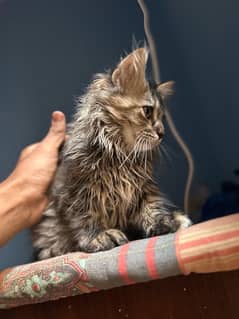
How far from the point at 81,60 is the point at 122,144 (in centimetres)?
65

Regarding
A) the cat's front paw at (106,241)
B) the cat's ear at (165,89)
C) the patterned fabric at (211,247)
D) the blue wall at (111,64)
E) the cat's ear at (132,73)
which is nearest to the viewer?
the patterned fabric at (211,247)

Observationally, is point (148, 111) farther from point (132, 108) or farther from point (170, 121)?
point (170, 121)

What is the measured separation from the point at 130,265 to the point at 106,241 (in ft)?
0.64

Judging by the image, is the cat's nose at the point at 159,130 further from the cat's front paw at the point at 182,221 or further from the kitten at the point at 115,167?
the cat's front paw at the point at 182,221

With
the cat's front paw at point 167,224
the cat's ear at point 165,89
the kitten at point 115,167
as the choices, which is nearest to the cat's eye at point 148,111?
the kitten at point 115,167

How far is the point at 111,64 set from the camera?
1.87 meters

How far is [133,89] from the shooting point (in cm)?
137

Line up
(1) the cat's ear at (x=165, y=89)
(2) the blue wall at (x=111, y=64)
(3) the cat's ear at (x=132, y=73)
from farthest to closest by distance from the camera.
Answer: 1. (2) the blue wall at (x=111, y=64)
2. (1) the cat's ear at (x=165, y=89)
3. (3) the cat's ear at (x=132, y=73)

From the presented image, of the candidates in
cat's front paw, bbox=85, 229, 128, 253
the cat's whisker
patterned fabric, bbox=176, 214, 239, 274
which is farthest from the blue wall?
patterned fabric, bbox=176, 214, 239, 274

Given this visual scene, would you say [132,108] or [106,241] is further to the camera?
[132,108]

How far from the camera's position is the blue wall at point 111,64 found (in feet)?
5.45

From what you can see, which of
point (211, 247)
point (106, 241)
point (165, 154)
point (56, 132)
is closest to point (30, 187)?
point (56, 132)

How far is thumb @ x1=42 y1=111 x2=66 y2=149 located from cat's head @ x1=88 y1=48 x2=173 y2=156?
0.31 metres

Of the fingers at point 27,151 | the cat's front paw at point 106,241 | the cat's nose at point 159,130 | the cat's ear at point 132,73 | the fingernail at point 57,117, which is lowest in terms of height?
the cat's front paw at point 106,241
